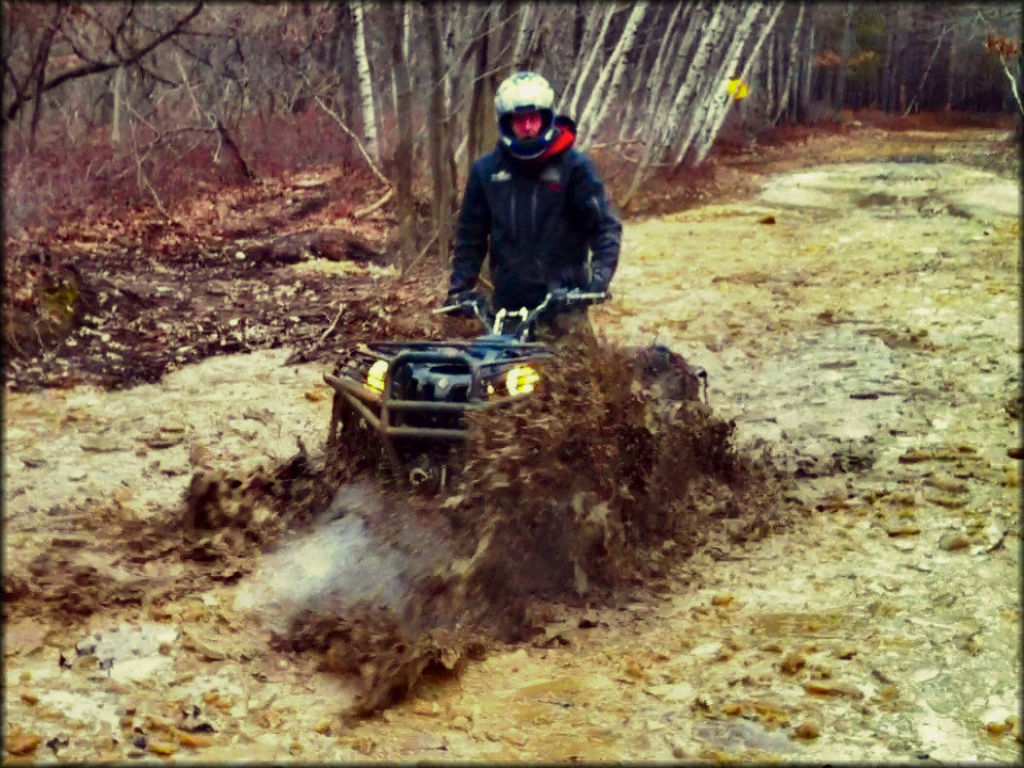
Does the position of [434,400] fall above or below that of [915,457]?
above

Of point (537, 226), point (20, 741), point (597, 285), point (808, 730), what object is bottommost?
point (808, 730)

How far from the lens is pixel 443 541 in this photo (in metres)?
5.78

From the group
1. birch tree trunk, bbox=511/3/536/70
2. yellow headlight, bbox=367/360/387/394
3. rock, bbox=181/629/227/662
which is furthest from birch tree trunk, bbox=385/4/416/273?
rock, bbox=181/629/227/662

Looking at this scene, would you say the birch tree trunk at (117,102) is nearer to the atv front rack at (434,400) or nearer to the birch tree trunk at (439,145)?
the birch tree trunk at (439,145)

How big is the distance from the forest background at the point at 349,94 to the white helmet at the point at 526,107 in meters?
6.09

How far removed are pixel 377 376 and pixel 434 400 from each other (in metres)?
0.34

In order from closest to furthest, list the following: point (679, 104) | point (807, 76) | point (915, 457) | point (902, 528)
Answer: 1. point (902, 528)
2. point (915, 457)
3. point (679, 104)
4. point (807, 76)

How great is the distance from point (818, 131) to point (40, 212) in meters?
37.6

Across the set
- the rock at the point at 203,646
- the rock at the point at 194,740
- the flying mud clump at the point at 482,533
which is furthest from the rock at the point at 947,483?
the rock at the point at 194,740

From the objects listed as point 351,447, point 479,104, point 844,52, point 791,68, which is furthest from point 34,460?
point 844,52

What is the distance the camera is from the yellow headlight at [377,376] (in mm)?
5820

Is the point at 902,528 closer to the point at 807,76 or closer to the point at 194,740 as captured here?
the point at 194,740

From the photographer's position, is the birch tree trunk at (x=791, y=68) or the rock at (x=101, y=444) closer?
the rock at (x=101, y=444)

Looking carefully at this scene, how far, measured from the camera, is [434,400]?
18.6ft
